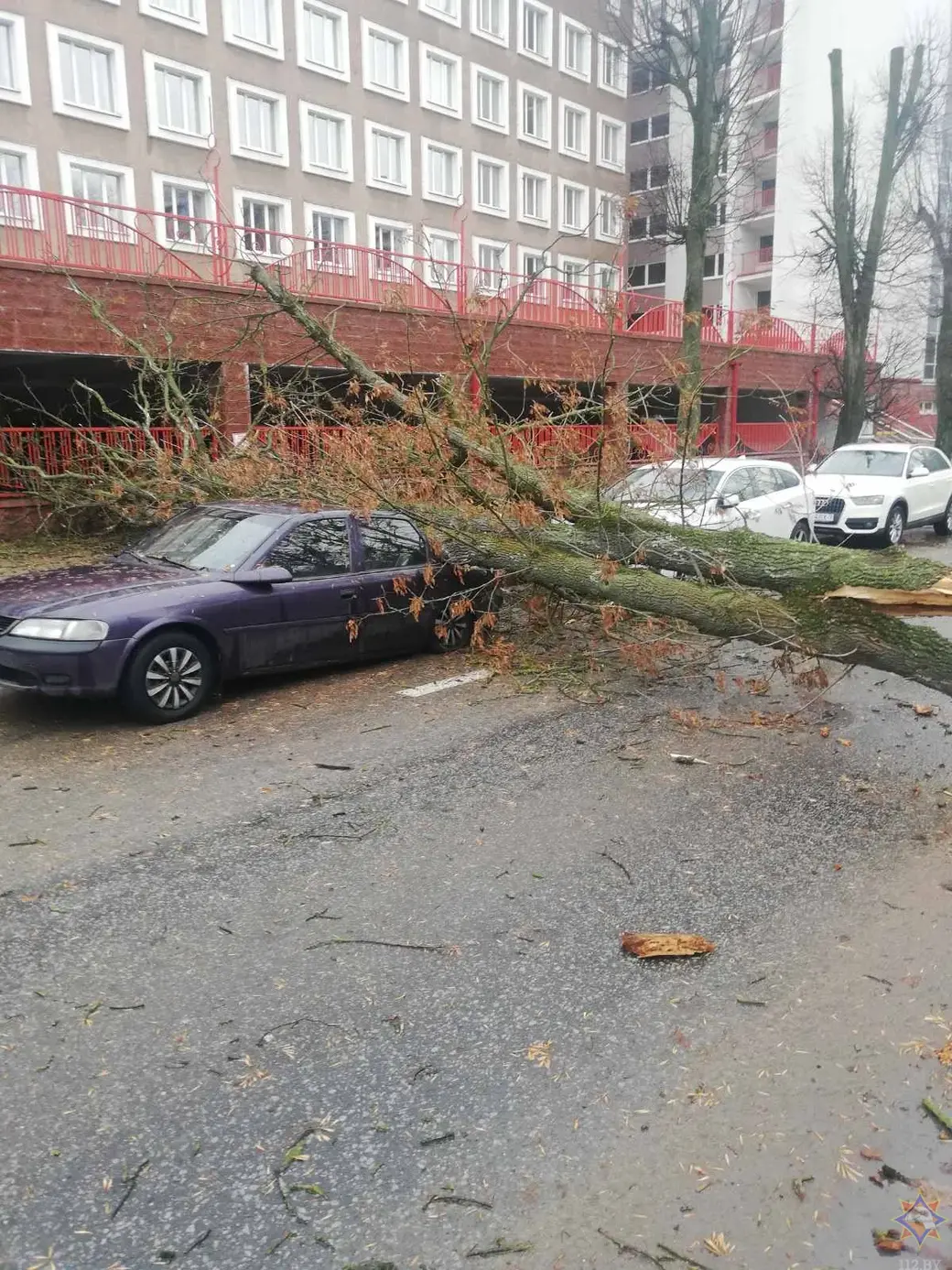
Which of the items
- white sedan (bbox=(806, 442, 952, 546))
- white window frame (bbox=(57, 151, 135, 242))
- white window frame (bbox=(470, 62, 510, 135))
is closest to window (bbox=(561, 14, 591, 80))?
white window frame (bbox=(470, 62, 510, 135))

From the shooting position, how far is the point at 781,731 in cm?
669

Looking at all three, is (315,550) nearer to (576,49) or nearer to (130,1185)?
(130,1185)

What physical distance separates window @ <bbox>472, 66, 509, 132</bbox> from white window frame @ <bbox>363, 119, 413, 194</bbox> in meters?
4.07

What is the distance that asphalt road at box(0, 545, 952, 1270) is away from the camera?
101 inches

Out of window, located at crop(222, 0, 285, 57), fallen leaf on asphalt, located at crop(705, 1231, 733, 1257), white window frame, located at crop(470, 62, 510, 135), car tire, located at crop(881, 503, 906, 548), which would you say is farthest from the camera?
white window frame, located at crop(470, 62, 510, 135)

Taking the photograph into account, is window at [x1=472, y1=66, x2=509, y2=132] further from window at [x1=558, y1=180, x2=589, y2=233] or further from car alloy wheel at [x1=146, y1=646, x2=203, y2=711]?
car alloy wheel at [x1=146, y1=646, x2=203, y2=711]

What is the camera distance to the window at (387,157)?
3381 centimetres

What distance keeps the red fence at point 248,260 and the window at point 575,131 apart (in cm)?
2211

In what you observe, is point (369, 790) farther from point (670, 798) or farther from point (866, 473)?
point (866, 473)

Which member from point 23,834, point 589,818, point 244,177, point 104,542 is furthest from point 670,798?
point 244,177

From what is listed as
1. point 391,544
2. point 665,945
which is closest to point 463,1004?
point 665,945

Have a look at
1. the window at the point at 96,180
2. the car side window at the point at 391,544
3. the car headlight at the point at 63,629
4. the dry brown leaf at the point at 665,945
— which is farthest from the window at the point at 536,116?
the dry brown leaf at the point at 665,945

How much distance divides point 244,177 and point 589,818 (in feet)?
99.4

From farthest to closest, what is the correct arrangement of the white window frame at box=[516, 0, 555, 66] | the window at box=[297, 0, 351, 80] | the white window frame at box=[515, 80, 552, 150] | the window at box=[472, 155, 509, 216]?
the white window frame at box=[515, 80, 552, 150]
the white window frame at box=[516, 0, 555, 66]
the window at box=[472, 155, 509, 216]
the window at box=[297, 0, 351, 80]
